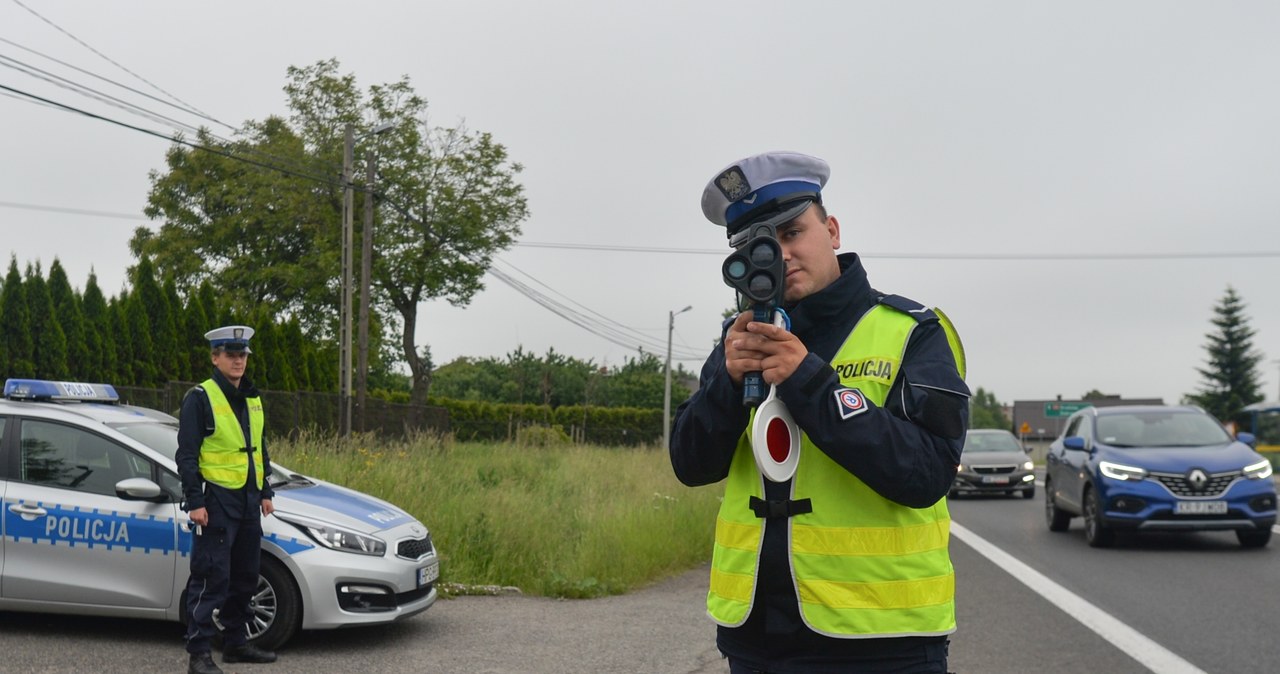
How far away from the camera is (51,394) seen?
8.12 meters

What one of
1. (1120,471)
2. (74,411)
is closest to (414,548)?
(74,411)

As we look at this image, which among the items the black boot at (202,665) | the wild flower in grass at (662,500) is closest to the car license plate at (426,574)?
the black boot at (202,665)

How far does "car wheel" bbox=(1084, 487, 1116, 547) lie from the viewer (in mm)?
13477

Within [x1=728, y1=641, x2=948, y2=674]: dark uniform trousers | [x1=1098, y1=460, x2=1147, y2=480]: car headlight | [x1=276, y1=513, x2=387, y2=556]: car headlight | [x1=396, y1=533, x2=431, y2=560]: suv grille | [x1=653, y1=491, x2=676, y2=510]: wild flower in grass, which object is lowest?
[x1=653, y1=491, x2=676, y2=510]: wild flower in grass

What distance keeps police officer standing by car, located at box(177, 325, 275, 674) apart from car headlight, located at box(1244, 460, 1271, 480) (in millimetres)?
9938

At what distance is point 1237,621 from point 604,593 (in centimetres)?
463

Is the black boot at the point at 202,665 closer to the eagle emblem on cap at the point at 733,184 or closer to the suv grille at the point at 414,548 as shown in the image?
the suv grille at the point at 414,548

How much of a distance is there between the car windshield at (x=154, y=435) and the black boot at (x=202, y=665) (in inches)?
59.8

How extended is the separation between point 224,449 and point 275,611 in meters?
1.12

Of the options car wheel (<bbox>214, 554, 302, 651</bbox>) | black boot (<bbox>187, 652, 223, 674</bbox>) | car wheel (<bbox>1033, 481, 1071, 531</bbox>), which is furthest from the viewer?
car wheel (<bbox>1033, 481, 1071, 531</bbox>)

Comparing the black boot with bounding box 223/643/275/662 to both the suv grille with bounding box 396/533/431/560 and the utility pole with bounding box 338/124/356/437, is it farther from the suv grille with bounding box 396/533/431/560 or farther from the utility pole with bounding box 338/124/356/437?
the utility pole with bounding box 338/124/356/437

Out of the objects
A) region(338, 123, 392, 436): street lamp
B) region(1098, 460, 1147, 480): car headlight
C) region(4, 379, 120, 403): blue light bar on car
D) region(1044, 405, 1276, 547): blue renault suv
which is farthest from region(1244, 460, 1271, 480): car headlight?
region(338, 123, 392, 436): street lamp

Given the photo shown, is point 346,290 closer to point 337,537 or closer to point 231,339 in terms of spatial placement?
point 337,537

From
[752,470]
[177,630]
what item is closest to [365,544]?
[177,630]
